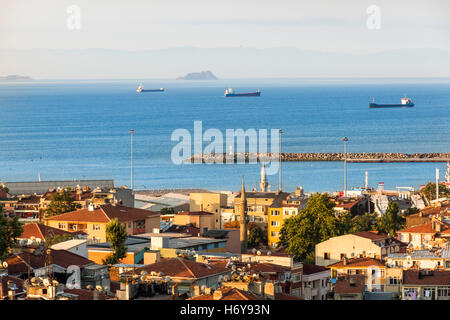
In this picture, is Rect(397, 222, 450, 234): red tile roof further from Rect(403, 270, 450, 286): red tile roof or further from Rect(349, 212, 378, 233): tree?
Rect(403, 270, 450, 286): red tile roof

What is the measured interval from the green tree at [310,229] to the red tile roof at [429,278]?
6415mm

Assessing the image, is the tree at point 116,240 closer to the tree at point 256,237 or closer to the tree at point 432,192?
the tree at point 256,237

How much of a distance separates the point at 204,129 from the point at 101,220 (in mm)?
64068

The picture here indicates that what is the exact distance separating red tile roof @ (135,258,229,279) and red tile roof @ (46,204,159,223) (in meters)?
8.61

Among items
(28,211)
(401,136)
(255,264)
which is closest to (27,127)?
(401,136)

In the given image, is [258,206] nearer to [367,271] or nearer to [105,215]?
[105,215]

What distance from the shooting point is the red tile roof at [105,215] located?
20.2m

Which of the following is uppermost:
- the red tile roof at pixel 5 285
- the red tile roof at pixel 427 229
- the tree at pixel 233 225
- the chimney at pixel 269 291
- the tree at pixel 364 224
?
the chimney at pixel 269 291

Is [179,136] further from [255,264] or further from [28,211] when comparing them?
[255,264]

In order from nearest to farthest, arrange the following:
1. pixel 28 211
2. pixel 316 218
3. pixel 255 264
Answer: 1. pixel 255 264
2. pixel 316 218
3. pixel 28 211

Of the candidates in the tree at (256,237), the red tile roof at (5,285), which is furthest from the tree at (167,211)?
the red tile roof at (5,285)

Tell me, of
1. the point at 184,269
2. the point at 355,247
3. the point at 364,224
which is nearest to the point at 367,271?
the point at 184,269

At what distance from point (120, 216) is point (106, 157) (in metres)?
43.4

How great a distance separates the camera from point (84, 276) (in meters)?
11.2
